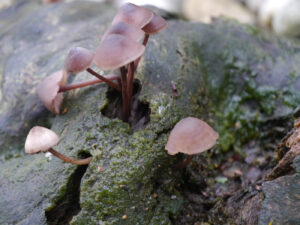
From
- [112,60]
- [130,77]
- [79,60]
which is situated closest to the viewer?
[112,60]

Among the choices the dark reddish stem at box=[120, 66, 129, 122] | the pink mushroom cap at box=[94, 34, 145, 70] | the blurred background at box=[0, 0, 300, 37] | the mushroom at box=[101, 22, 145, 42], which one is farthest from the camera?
the blurred background at box=[0, 0, 300, 37]

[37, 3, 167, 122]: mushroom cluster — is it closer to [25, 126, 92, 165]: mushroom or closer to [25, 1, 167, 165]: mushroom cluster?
[25, 1, 167, 165]: mushroom cluster

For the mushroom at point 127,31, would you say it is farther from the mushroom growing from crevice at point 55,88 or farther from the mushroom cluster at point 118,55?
the mushroom growing from crevice at point 55,88

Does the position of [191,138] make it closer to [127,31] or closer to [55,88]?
[127,31]

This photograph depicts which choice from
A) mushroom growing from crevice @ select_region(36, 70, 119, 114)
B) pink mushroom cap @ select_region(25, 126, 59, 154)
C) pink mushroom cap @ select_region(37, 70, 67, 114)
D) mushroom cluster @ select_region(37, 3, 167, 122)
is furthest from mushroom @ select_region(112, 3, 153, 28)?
pink mushroom cap @ select_region(25, 126, 59, 154)

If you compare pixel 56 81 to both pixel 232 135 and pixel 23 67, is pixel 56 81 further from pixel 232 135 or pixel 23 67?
pixel 232 135

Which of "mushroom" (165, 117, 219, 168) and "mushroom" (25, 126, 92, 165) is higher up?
"mushroom" (165, 117, 219, 168)

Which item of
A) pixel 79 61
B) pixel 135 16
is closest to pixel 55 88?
pixel 79 61
